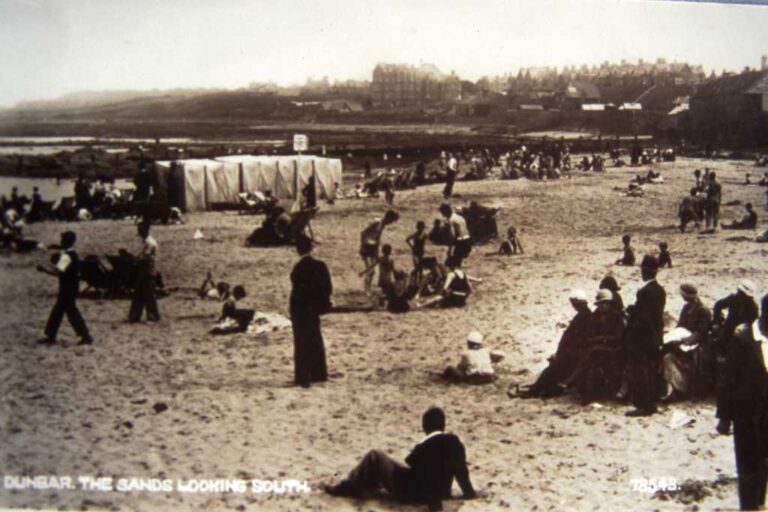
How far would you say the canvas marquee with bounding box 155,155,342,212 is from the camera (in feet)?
25.0

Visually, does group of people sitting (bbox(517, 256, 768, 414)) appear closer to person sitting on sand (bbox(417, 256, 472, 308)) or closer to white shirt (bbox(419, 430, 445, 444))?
white shirt (bbox(419, 430, 445, 444))

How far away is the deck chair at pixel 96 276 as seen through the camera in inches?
206

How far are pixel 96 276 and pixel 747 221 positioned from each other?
5153mm

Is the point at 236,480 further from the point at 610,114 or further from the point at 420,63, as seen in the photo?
the point at 610,114

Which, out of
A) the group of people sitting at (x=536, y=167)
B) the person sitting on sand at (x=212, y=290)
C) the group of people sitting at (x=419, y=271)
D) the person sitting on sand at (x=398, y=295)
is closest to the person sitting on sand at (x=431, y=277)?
the group of people sitting at (x=419, y=271)

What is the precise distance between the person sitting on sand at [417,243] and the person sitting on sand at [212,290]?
149cm

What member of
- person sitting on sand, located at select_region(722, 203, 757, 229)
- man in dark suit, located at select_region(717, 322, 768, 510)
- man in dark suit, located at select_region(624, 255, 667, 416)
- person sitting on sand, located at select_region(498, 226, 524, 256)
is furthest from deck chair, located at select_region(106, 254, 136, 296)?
person sitting on sand, located at select_region(722, 203, 757, 229)

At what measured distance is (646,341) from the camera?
171 inches

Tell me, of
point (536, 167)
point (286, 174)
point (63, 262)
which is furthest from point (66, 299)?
point (536, 167)

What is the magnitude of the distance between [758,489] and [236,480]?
2643 mm

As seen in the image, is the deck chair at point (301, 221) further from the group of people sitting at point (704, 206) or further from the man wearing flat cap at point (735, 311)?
the group of people sitting at point (704, 206)

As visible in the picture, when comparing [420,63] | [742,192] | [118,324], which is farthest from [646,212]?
[118,324]

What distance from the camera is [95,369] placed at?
448cm

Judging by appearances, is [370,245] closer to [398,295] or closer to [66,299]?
[398,295]
